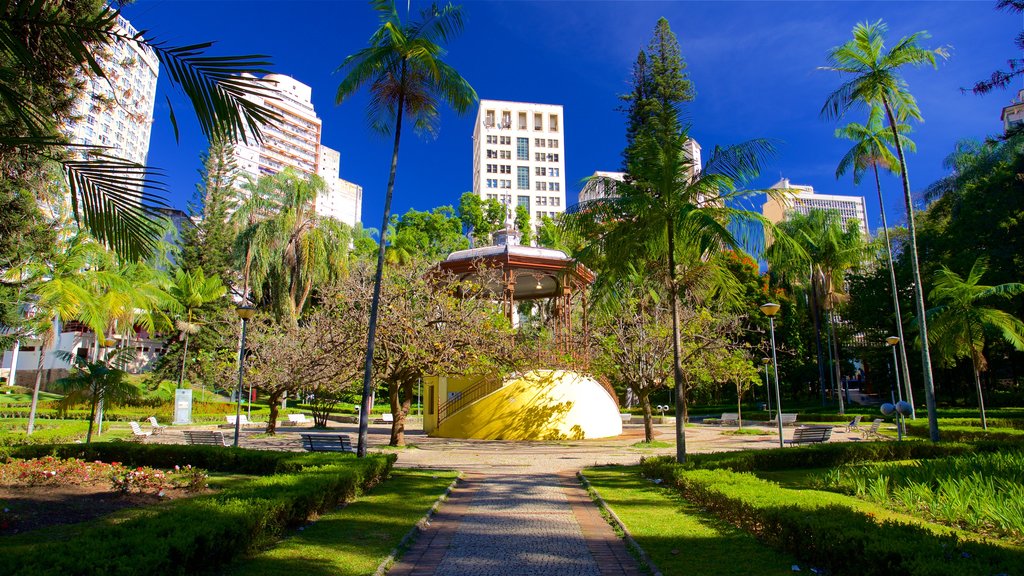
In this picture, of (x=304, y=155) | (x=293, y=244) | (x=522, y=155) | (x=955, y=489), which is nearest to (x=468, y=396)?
(x=955, y=489)

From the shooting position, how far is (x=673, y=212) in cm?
1247

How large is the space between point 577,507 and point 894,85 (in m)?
15.1

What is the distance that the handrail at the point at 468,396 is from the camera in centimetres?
2322

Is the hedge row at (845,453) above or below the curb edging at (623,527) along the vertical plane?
above

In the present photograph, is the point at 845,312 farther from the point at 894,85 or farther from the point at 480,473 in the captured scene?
the point at 480,473

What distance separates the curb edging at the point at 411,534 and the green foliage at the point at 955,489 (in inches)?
263

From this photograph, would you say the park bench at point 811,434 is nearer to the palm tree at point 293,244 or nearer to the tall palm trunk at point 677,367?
the tall palm trunk at point 677,367

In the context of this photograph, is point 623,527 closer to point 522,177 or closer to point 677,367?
point 677,367

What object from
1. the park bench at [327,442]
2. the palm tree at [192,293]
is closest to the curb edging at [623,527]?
the park bench at [327,442]

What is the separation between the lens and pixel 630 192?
12.8 m

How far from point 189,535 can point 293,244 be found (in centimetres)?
3336

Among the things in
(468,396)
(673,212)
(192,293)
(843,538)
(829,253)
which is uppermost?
(829,253)

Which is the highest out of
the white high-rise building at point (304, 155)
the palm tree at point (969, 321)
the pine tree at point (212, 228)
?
the white high-rise building at point (304, 155)

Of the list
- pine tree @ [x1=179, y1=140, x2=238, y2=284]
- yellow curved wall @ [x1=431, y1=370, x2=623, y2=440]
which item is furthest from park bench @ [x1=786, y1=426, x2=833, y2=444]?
pine tree @ [x1=179, y1=140, x2=238, y2=284]
